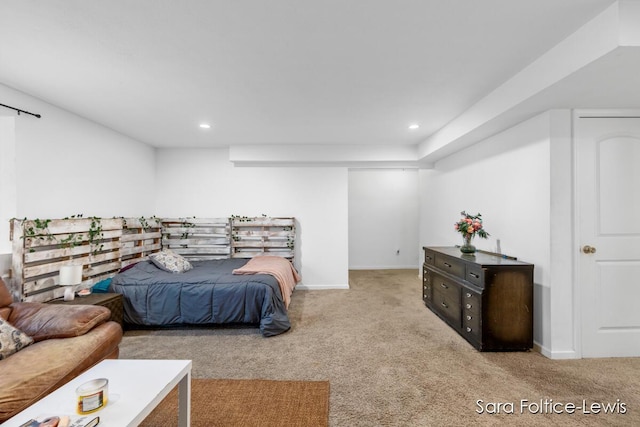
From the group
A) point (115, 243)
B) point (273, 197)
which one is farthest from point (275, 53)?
point (115, 243)

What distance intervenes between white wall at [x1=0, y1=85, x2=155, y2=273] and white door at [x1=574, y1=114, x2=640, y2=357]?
5.39 metres

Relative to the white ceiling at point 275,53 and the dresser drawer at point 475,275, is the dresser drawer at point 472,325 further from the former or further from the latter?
the white ceiling at point 275,53

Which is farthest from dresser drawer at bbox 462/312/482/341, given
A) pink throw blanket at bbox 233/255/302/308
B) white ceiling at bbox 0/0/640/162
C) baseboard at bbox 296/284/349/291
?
baseboard at bbox 296/284/349/291

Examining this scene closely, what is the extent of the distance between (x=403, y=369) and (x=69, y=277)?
11.0ft

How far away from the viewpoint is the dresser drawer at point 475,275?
272cm

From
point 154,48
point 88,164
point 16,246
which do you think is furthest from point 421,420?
point 88,164

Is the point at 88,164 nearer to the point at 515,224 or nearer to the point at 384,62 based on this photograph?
the point at 384,62

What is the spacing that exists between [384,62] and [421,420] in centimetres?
259

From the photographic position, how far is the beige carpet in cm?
179

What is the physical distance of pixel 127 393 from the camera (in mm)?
1373

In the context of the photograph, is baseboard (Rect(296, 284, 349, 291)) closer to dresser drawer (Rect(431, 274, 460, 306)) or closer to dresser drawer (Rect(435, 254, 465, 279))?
dresser drawer (Rect(431, 274, 460, 306))

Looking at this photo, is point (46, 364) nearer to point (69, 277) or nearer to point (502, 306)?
point (69, 277)

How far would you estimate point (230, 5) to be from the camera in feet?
5.21

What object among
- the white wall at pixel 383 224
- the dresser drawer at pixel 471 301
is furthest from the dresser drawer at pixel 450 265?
the white wall at pixel 383 224
